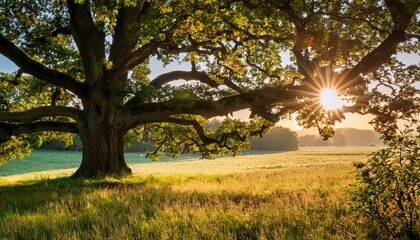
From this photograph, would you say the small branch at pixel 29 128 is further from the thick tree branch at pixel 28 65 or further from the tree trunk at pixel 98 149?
the thick tree branch at pixel 28 65

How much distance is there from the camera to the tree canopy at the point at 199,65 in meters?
15.3

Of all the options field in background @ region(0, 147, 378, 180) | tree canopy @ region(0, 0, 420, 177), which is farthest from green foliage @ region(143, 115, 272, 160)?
field in background @ region(0, 147, 378, 180)

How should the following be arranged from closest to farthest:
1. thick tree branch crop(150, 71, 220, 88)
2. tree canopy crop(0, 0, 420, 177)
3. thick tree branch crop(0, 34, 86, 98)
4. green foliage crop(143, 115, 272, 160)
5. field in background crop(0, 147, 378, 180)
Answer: tree canopy crop(0, 0, 420, 177) → thick tree branch crop(0, 34, 86, 98) → thick tree branch crop(150, 71, 220, 88) → green foliage crop(143, 115, 272, 160) → field in background crop(0, 147, 378, 180)

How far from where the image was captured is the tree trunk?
2234 centimetres

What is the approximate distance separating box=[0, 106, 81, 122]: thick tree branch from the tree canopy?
7cm

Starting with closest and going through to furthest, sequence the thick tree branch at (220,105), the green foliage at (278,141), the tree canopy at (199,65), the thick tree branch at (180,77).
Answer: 1. the tree canopy at (199,65)
2. the thick tree branch at (220,105)
3. the thick tree branch at (180,77)
4. the green foliage at (278,141)

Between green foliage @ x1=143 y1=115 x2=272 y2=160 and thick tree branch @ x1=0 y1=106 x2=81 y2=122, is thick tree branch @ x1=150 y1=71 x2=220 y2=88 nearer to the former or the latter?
green foliage @ x1=143 y1=115 x2=272 y2=160

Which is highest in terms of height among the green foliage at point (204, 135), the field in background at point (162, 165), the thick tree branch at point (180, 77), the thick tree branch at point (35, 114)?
the thick tree branch at point (180, 77)

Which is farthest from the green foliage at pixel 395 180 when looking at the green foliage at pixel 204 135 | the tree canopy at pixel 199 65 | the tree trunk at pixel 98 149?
the green foliage at pixel 204 135

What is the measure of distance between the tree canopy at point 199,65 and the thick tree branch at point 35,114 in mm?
67

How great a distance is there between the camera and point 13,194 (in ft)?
53.7

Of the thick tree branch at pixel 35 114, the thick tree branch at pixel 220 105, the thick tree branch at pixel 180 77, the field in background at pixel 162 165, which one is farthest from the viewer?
the field in background at pixel 162 165

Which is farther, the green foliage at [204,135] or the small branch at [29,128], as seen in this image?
the green foliage at [204,135]

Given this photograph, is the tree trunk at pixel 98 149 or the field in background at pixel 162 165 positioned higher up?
the tree trunk at pixel 98 149
